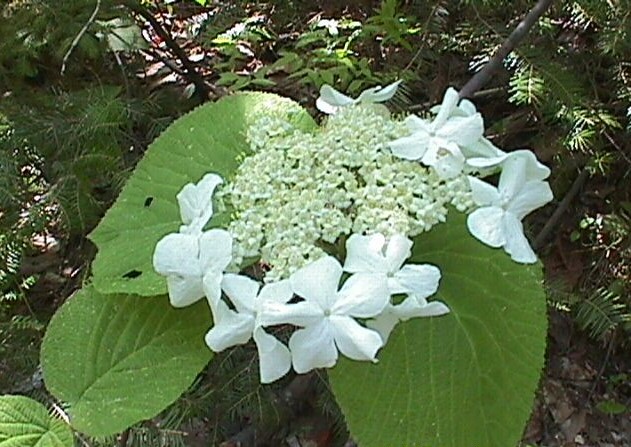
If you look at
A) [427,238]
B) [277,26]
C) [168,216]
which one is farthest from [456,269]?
[277,26]

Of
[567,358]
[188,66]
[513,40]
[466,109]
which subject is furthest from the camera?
[188,66]

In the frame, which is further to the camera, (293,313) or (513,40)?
(513,40)

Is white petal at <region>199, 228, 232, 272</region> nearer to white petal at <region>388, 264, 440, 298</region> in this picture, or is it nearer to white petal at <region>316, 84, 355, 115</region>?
white petal at <region>388, 264, 440, 298</region>

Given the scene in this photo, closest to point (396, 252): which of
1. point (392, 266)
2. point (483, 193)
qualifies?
point (392, 266)

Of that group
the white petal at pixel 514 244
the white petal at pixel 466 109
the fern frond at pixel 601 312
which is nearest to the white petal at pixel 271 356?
the white petal at pixel 514 244

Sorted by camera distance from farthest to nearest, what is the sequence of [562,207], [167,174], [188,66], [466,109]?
[188,66]
[562,207]
[167,174]
[466,109]

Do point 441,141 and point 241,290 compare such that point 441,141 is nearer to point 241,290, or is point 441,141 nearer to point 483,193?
point 483,193

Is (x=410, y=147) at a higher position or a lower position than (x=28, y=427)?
higher

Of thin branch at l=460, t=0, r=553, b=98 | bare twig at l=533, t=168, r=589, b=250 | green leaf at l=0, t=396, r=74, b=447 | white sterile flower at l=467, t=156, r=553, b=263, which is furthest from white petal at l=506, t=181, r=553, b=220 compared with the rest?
bare twig at l=533, t=168, r=589, b=250

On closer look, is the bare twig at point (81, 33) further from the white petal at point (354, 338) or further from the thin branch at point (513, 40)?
the white petal at point (354, 338)
